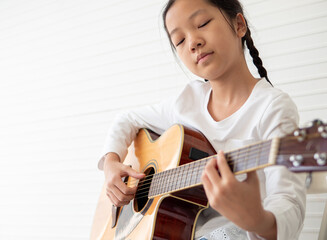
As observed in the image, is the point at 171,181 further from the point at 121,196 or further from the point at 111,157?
the point at 111,157

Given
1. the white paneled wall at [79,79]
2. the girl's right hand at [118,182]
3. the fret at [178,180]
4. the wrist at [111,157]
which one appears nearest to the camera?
the fret at [178,180]

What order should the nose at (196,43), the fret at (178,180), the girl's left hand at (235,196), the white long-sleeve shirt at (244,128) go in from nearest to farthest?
the girl's left hand at (235,196) → the white long-sleeve shirt at (244,128) → the fret at (178,180) → the nose at (196,43)

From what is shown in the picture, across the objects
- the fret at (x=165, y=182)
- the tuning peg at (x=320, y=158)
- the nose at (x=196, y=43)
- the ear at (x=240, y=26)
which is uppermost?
the nose at (x=196, y=43)

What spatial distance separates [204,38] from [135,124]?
546mm

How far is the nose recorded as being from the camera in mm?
1098

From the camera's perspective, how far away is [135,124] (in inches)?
59.7

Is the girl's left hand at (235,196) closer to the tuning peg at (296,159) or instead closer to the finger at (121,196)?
the tuning peg at (296,159)

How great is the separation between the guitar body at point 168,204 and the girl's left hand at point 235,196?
0.65ft

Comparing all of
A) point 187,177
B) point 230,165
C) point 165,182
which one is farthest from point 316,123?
point 165,182

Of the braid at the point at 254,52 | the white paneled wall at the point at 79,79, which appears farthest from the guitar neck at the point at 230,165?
the white paneled wall at the point at 79,79

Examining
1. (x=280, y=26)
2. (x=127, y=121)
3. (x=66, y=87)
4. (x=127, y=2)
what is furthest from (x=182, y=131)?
(x=66, y=87)

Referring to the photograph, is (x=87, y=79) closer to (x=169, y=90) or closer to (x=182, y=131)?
(x=169, y=90)

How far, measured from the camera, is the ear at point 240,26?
3.96 feet

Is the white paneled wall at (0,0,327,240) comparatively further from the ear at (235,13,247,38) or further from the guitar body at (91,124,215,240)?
the guitar body at (91,124,215,240)
